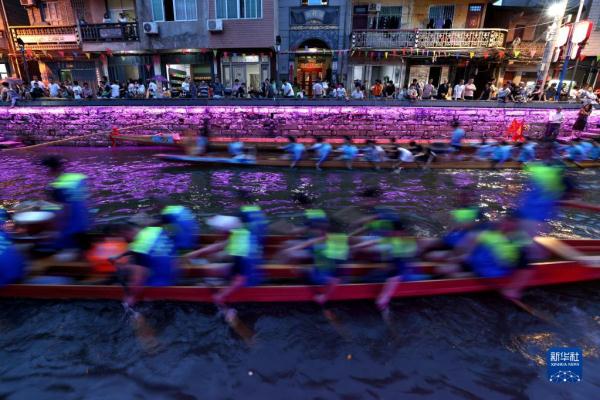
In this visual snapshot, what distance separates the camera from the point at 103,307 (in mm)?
6395

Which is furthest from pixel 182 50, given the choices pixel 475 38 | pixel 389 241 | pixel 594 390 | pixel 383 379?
pixel 594 390

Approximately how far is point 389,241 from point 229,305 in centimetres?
307

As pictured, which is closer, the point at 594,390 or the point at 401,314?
the point at 594,390

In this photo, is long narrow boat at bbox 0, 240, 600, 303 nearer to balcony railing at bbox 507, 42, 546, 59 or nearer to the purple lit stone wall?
the purple lit stone wall

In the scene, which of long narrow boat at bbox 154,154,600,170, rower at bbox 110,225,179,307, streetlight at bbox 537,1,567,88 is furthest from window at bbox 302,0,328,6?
rower at bbox 110,225,179,307

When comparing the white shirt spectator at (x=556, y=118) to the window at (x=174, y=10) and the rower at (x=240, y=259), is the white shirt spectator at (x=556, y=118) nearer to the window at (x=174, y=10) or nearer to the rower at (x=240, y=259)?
the rower at (x=240, y=259)

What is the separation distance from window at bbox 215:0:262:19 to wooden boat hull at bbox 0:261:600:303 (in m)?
19.4

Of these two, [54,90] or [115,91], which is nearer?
[115,91]

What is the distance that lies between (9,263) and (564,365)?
909 centimetres

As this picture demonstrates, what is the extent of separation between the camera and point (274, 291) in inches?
241


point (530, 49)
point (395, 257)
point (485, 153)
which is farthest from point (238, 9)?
point (395, 257)

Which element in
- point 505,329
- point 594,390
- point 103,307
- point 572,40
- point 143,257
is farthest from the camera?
point 572,40

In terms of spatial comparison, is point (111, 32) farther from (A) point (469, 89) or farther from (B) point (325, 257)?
(B) point (325, 257)

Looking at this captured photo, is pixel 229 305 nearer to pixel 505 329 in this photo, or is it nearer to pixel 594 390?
pixel 505 329
